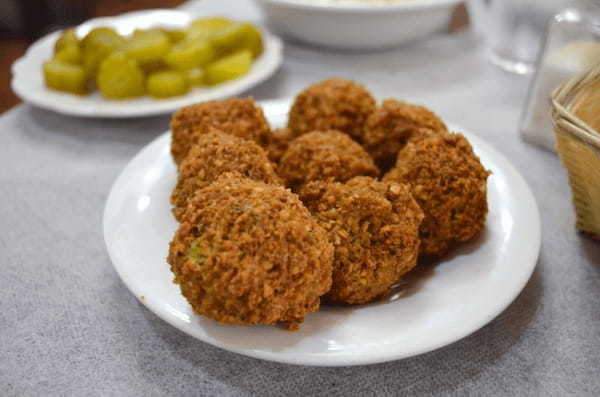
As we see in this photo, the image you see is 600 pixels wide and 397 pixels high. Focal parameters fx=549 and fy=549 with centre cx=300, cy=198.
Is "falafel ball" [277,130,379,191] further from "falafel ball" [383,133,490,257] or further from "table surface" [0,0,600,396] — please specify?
"table surface" [0,0,600,396]

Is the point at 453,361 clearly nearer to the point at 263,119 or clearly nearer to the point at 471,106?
the point at 263,119

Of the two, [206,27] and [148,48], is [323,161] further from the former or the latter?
[206,27]

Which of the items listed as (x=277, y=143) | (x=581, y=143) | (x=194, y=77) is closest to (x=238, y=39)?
(x=194, y=77)

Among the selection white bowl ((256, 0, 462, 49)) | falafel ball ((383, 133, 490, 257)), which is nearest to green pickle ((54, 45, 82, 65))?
white bowl ((256, 0, 462, 49))

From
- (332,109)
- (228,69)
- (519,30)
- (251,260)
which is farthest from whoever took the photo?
(519,30)

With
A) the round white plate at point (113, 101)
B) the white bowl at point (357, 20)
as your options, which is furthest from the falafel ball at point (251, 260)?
the white bowl at point (357, 20)

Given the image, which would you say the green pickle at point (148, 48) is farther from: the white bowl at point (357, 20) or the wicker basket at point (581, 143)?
the wicker basket at point (581, 143)

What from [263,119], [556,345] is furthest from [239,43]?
[556,345]
